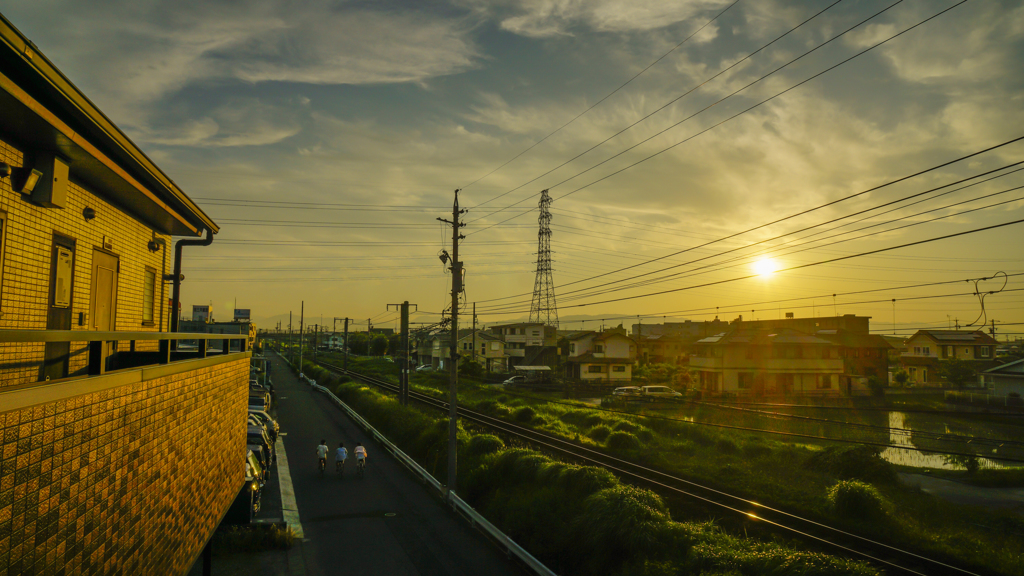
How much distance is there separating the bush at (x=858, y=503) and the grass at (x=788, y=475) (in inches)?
4.7

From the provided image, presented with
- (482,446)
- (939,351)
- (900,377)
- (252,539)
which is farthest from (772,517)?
(939,351)

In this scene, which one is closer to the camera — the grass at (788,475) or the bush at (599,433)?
the grass at (788,475)

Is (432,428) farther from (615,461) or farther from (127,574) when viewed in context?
(127,574)

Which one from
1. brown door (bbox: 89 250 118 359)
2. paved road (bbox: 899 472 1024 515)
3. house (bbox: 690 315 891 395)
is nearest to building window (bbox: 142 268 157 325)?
brown door (bbox: 89 250 118 359)

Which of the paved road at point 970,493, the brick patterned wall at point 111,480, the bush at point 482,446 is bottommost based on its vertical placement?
the paved road at point 970,493

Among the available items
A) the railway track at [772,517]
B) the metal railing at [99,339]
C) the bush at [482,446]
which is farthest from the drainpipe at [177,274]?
the railway track at [772,517]

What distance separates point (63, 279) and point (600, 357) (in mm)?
56978

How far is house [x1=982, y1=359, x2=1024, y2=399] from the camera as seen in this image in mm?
33875

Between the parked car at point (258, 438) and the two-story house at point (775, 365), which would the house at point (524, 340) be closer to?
the two-story house at point (775, 365)

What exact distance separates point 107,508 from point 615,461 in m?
18.9

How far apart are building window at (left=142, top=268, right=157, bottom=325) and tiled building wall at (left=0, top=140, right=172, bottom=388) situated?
1112mm

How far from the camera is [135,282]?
8.89 m

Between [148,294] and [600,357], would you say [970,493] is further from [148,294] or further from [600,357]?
[600,357]

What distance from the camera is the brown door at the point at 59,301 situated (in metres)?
5.93
